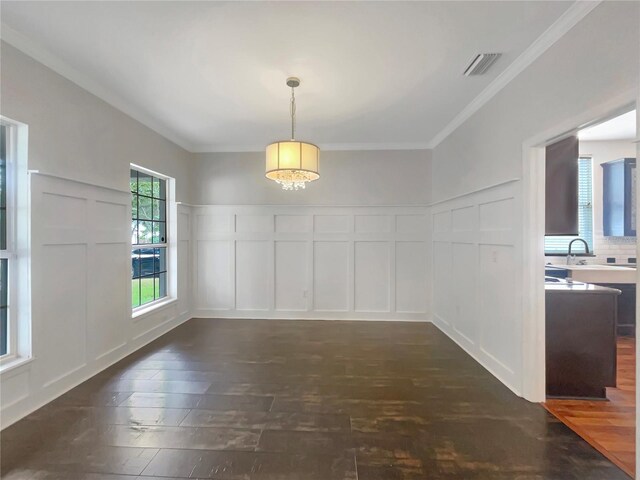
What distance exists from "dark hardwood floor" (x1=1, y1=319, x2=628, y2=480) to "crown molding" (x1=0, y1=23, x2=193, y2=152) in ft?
8.97

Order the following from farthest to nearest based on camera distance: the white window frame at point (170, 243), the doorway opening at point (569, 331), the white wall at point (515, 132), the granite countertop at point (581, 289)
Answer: the white window frame at point (170, 243)
the granite countertop at point (581, 289)
the doorway opening at point (569, 331)
the white wall at point (515, 132)

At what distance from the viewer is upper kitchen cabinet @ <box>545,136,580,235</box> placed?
261cm

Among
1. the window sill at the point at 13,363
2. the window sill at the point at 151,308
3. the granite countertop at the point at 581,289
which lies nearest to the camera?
the window sill at the point at 13,363

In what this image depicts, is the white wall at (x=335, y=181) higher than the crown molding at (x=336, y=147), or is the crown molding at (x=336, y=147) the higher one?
the crown molding at (x=336, y=147)

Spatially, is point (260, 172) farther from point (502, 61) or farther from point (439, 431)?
point (439, 431)

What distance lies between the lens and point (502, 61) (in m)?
2.40

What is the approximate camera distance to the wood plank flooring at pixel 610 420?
183 cm

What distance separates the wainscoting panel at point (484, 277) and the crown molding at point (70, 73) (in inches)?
157

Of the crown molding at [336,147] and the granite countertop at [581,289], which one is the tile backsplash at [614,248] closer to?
the granite countertop at [581,289]

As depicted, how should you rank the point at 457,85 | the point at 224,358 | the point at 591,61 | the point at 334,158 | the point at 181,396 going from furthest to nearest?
the point at 334,158, the point at 224,358, the point at 457,85, the point at 181,396, the point at 591,61

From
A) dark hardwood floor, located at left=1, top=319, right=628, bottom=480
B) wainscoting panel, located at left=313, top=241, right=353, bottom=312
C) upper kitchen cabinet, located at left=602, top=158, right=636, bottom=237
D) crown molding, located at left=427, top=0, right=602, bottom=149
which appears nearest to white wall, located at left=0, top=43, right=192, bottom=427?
dark hardwood floor, located at left=1, top=319, right=628, bottom=480

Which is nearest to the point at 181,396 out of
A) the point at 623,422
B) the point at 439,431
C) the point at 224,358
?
the point at 224,358

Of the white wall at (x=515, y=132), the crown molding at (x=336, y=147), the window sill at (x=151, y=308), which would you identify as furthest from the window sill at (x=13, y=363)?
the white wall at (x=515, y=132)

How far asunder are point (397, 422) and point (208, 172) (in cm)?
442
